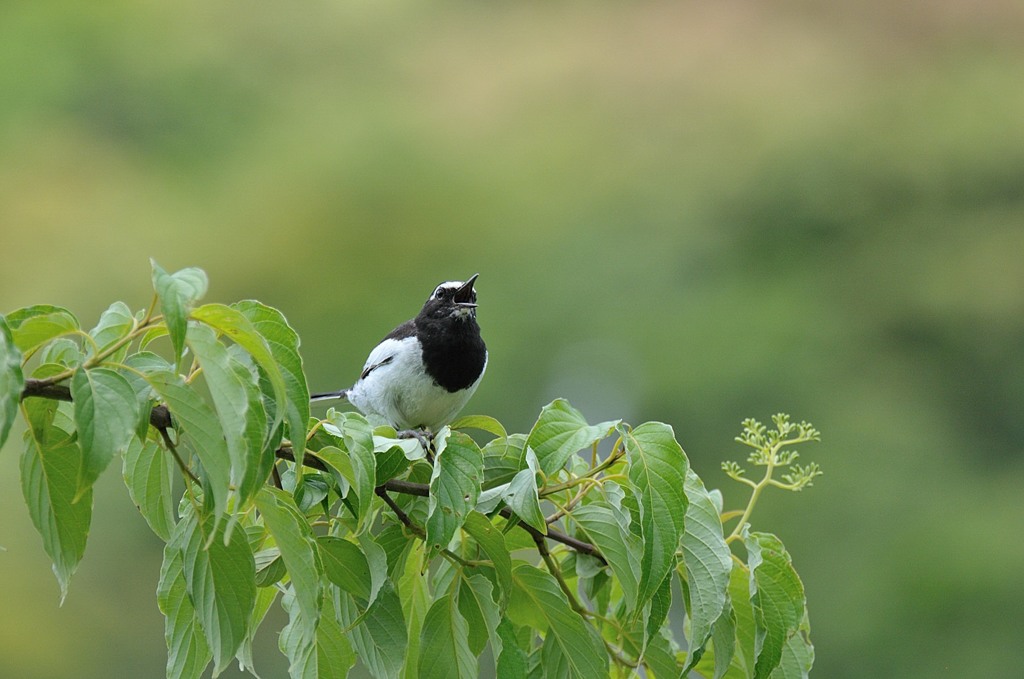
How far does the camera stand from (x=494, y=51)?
10328mm

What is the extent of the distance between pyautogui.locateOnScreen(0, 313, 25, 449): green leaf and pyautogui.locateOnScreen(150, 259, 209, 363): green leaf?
120 mm

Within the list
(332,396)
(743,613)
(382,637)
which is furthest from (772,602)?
(332,396)

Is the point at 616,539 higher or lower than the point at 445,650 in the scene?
higher

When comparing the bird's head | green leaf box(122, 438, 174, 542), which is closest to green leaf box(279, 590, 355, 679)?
green leaf box(122, 438, 174, 542)

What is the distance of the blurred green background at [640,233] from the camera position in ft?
20.9

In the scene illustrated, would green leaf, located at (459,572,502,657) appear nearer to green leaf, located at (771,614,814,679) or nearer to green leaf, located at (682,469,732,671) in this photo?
green leaf, located at (682,469,732,671)

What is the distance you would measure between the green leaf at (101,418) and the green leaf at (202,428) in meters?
0.03

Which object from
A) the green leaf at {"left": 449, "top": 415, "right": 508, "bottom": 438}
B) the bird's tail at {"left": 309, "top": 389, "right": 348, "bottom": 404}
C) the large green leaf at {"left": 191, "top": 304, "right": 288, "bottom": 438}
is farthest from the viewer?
the bird's tail at {"left": 309, "top": 389, "right": 348, "bottom": 404}

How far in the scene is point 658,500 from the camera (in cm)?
119

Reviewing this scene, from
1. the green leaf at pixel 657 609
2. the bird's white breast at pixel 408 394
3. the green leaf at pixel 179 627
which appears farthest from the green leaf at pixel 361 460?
the bird's white breast at pixel 408 394

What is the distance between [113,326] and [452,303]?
1.51 meters

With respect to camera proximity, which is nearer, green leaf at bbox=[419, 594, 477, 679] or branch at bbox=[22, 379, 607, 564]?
branch at bbox=[22, 379, 607, 564]

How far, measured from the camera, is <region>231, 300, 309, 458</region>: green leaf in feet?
3.32

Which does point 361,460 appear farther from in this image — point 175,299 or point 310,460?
point 175,299
